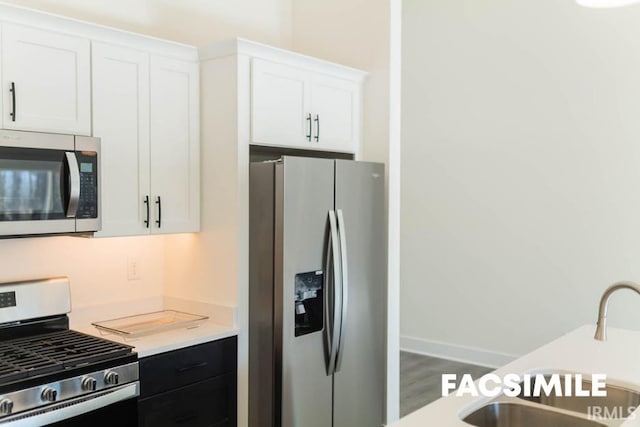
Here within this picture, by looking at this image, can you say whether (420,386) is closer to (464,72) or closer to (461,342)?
(461,342)

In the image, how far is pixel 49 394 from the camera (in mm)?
2279

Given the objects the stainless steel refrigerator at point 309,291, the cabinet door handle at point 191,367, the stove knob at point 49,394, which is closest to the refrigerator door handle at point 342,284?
the stainless steel refrigerator at point 309,291

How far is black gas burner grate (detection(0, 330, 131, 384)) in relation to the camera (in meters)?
2.26

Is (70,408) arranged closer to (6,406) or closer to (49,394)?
(49,394)

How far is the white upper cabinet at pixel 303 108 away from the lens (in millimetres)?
3227

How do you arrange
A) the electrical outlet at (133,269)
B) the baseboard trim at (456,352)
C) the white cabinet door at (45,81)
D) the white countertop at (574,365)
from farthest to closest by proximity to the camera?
the baseboard trim at (456,352)
the electrical outlet at (133,269)
the white cabinet door at (45,81)
the white countertop at (574,365)

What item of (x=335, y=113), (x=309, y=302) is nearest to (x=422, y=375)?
(x=309, y=302)

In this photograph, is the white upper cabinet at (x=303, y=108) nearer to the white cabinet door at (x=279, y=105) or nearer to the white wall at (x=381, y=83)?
the white cabinet door at (x=279, y=105)

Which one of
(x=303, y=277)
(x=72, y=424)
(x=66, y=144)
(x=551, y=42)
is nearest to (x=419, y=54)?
(x=551, y=42)

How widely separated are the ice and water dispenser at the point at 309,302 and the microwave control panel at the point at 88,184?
1029 millimetres

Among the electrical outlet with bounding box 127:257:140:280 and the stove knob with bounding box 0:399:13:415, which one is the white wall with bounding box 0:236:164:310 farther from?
the stove knob with bounding box 0:399:13:415

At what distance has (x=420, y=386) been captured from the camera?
498cm

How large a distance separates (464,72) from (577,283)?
2.05 m

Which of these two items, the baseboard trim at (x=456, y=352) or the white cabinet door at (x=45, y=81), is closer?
the white cabinet door at (x=45, y=81)
